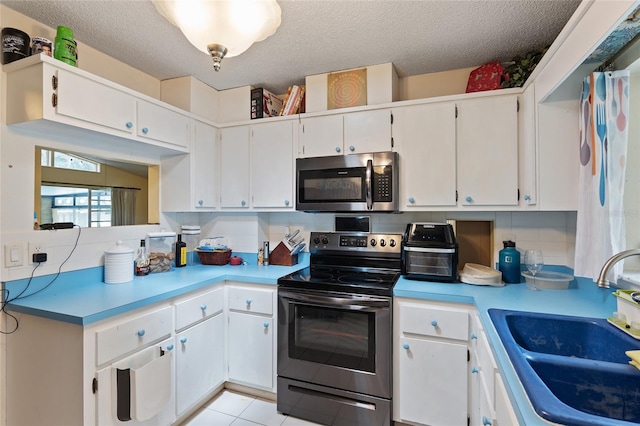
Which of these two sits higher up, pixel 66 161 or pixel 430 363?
pixel 66 161

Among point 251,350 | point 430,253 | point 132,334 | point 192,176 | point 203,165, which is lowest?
point 251,350

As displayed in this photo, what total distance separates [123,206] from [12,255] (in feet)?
2.41

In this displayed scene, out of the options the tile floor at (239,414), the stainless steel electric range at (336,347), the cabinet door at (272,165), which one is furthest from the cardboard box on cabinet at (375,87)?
the tile floor at (239,414)

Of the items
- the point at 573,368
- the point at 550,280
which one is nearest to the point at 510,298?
the point at 550,280

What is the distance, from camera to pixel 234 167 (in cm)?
272

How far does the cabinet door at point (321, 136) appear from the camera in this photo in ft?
7.86

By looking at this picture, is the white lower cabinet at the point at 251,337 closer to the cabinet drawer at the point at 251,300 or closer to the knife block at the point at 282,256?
the cabinet drawer at the point at 251,300

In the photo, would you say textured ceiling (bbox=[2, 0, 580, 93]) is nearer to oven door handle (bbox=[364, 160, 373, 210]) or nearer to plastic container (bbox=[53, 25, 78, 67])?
plastic container (bbox=[53, 25, 78, 67])

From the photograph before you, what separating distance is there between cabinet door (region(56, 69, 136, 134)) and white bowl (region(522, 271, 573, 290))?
2.67m

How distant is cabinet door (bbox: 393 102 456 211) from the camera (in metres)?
2.14

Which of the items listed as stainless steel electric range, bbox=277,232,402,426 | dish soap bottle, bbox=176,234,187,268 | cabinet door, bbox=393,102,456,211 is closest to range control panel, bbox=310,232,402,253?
stainless steel electric range, bbox=277,232,402,426

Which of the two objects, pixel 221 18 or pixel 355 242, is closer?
pixel 221 18

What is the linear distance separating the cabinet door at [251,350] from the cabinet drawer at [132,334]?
0.54 meters

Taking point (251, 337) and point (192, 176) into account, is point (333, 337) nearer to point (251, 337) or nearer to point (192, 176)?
point (251, 337)
